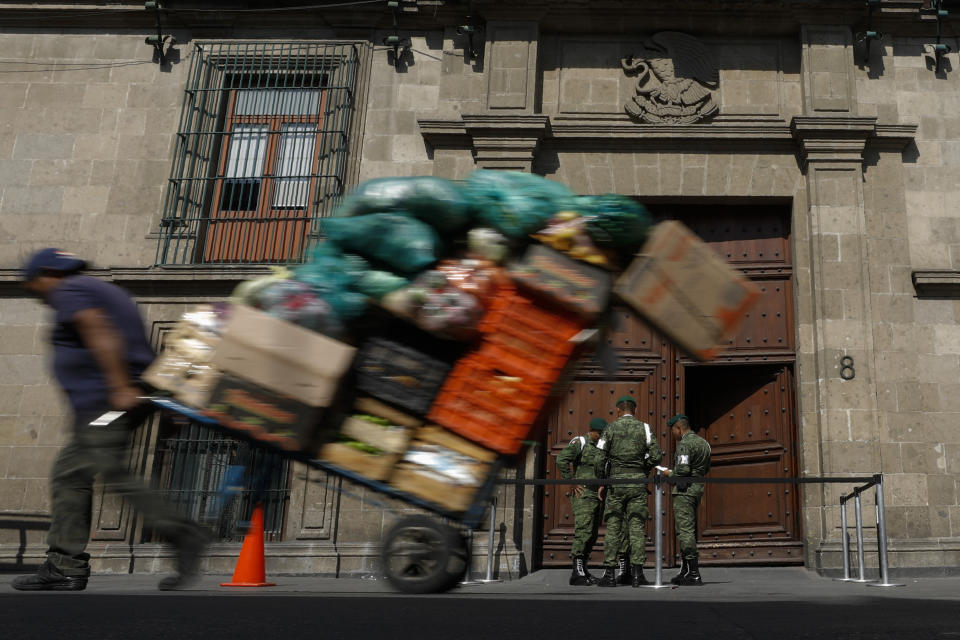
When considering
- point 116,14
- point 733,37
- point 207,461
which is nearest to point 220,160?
point 116,14

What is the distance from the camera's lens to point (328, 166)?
11.5 meters

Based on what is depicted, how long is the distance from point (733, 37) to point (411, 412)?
9.68m

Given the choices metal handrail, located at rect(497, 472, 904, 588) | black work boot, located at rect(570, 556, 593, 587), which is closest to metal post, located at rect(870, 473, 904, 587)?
metal handrail, located at rect(497, 472, 904, 588)

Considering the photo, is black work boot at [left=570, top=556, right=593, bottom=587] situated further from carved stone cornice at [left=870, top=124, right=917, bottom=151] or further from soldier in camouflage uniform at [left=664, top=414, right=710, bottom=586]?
carved stone cornice at [left=870, top=124, right=917, bottom=151]

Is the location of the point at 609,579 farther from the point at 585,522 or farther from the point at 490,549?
the point at 490,549

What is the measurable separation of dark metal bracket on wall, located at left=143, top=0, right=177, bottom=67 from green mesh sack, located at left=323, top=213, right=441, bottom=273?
373 inches

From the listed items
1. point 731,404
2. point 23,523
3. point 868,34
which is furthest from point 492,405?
point 868,34

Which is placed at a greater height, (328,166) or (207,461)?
(328,166)

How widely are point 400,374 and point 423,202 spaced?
70 centimetres

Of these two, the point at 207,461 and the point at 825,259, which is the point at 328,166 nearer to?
the point at 207,461

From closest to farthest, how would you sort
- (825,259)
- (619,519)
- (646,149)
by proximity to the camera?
(619,519), (825,259), (646,149)

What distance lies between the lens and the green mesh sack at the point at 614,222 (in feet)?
12.0

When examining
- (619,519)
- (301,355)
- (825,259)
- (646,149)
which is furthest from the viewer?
(646,149)

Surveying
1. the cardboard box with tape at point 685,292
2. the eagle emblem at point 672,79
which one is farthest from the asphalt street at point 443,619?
the eagle emblem at point 672,79
